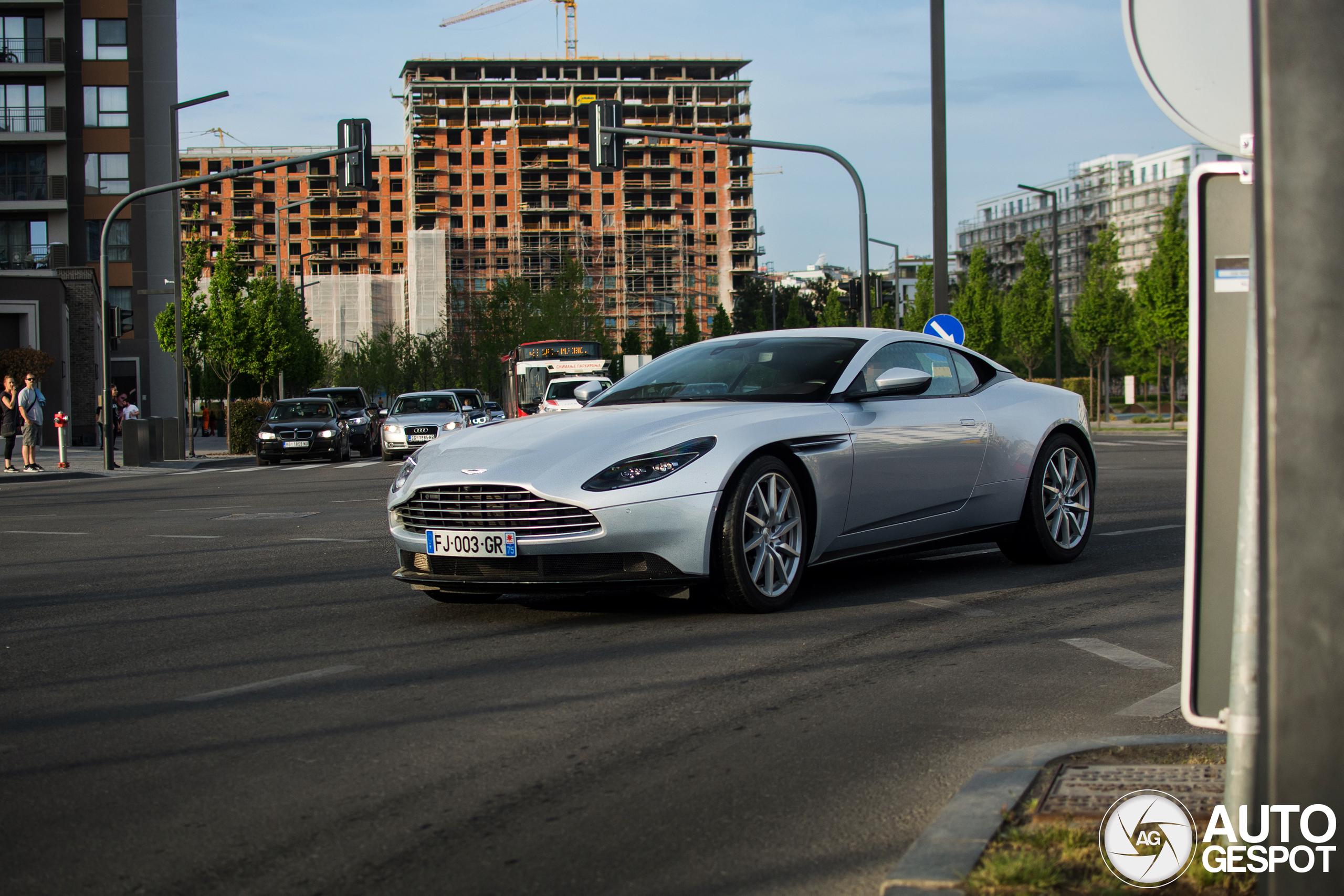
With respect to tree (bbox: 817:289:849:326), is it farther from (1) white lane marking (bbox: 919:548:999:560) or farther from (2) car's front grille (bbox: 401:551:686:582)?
(2) car's front grille (bbox: 401:551:686:582)

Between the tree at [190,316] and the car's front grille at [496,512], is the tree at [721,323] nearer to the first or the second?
the tree at [190,316]

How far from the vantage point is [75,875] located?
3203mm

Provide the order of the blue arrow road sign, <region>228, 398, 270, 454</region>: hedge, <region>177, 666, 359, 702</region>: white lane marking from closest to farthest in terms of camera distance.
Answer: <region>177, 666, 359, 702</region>: white lane marking < the blue arrow road sign < <region>228, 398, 270, 454</region>: hedge

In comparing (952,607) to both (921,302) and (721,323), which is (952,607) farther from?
(721,323)

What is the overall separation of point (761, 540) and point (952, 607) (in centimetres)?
108

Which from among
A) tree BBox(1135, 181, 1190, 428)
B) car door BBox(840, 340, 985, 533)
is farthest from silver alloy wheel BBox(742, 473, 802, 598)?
tree BBox(1135, 181, 1190, 428)

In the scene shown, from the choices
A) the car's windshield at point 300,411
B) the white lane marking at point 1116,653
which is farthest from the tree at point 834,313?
the white lane marking at point 1116,653

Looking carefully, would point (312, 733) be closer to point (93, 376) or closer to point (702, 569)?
point (702, 569)

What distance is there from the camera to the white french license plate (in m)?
6.32

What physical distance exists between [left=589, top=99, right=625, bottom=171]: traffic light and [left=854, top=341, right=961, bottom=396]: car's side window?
14072 mm

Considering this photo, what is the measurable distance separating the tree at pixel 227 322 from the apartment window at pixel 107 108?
26.6 m

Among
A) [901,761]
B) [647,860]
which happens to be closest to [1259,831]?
[647,860]

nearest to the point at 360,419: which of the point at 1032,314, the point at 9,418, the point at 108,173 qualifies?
the point at 9,418

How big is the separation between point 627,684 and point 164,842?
6.66 ft
